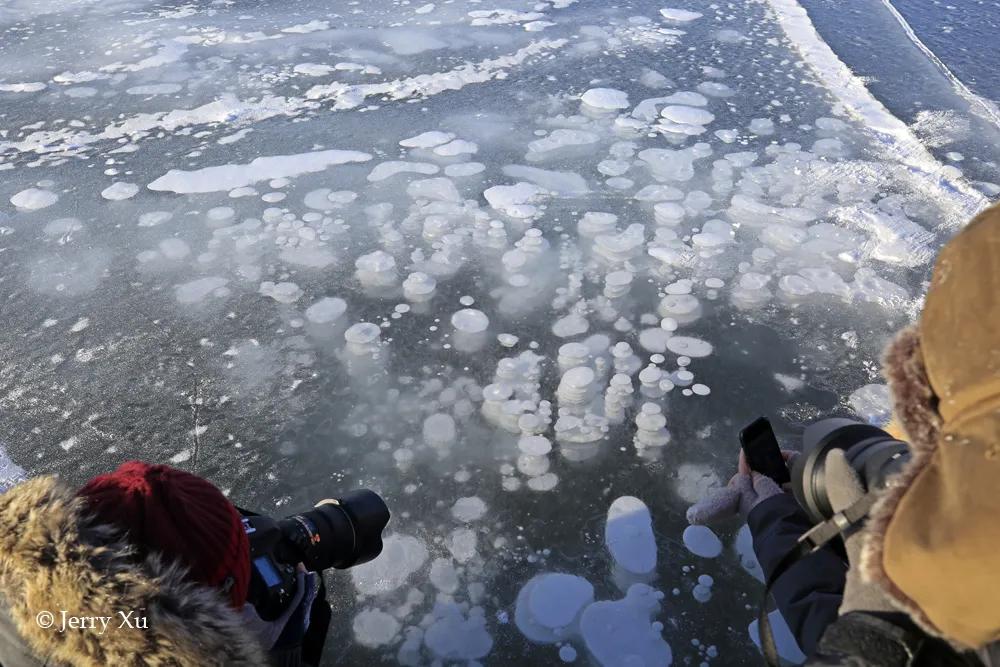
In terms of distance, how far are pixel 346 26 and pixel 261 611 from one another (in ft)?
16.2

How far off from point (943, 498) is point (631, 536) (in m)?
1.16

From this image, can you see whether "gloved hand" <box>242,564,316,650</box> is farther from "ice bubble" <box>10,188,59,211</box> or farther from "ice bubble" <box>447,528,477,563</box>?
"ice bubble" <box>10,188,59,211</box>

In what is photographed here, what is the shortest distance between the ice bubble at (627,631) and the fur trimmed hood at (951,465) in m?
0.86

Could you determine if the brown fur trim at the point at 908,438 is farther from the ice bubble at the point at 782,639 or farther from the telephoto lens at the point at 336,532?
the telephoto lens at the point at 336,532

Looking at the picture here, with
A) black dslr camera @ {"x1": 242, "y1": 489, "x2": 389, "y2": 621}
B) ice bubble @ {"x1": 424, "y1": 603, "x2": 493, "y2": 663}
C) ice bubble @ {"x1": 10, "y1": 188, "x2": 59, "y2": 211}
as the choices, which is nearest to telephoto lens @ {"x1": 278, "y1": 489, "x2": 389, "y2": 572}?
black dslr camera @ {"x1": 242, "y1": 489, "x2": 389, "y2": 621}

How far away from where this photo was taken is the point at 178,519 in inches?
44.2

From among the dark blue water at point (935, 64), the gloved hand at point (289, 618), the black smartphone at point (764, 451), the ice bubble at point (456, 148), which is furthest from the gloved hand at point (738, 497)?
the dark blue water at point (935, 64)

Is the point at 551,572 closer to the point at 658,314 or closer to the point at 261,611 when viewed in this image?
the point at 261,611

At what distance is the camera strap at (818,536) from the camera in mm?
1182

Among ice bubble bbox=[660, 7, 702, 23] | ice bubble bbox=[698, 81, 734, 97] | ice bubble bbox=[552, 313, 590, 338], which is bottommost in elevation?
ice bubble bbox=[552, 313, 590, 338]

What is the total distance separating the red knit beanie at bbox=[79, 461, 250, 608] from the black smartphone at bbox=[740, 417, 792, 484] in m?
1.15

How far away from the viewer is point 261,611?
1320 millimetres

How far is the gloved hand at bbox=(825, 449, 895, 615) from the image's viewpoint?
107cm

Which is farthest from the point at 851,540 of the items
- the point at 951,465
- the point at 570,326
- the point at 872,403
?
the point at 570,326
